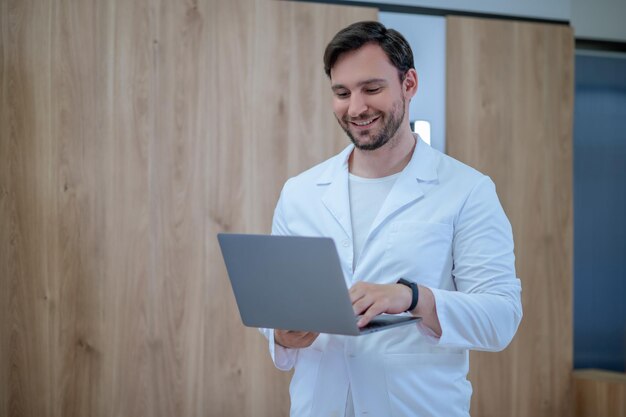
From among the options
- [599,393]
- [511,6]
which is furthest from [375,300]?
[511,6]

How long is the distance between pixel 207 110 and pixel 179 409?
128 cm

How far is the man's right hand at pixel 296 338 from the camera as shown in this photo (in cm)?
166

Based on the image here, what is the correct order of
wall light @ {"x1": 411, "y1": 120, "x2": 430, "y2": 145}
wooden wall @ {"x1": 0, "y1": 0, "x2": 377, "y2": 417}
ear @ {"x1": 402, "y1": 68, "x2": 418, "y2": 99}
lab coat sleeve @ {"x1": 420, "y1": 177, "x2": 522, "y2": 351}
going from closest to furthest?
lab coat sleeve @ {"x1": 420, "y1": 177, "x2": 522, "y2": 351} < ear @ {"x1": 402, "y1": 68, "x2": 418, "y2": 99} < wooden wall @ {"x1": 0, "y1": 0, "x2": 377, "y2": 417} < wall light @ {"x1": 411, "y1": 120, "x2": 430, "y2": 145}

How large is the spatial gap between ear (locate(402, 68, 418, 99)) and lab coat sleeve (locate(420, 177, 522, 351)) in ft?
0.91

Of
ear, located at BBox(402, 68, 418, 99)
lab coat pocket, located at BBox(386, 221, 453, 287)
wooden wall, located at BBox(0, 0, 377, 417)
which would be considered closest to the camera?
lab coat pocket, located at BBox(386, 221, 453, 287)

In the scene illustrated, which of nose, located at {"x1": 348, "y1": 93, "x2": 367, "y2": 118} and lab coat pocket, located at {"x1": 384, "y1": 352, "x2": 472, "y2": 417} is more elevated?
nose, located at {"x1": 348, "y1": 93, "x2": 367, "y2": 118}

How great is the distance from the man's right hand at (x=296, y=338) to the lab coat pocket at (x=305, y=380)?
0.30 ft

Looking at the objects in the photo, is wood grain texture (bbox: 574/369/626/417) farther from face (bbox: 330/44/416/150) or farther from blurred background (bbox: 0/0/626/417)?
face (bbox: 330/44/416/150)

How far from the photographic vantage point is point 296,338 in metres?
1.66

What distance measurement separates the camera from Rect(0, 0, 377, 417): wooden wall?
310 centimetres

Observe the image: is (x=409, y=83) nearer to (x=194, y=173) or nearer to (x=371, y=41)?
(x=371, y=41)

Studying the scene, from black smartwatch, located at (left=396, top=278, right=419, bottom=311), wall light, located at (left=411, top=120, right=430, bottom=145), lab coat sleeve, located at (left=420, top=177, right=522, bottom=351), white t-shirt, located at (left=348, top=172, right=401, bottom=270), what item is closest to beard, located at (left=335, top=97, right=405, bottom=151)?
white t-shirt, located at (left=348, top=172, right=401, bottom=270)

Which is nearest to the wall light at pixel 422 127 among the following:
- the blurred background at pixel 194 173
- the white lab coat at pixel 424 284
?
the blurred background at pixel 194 173

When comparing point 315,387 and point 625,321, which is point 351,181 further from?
point 625,321
